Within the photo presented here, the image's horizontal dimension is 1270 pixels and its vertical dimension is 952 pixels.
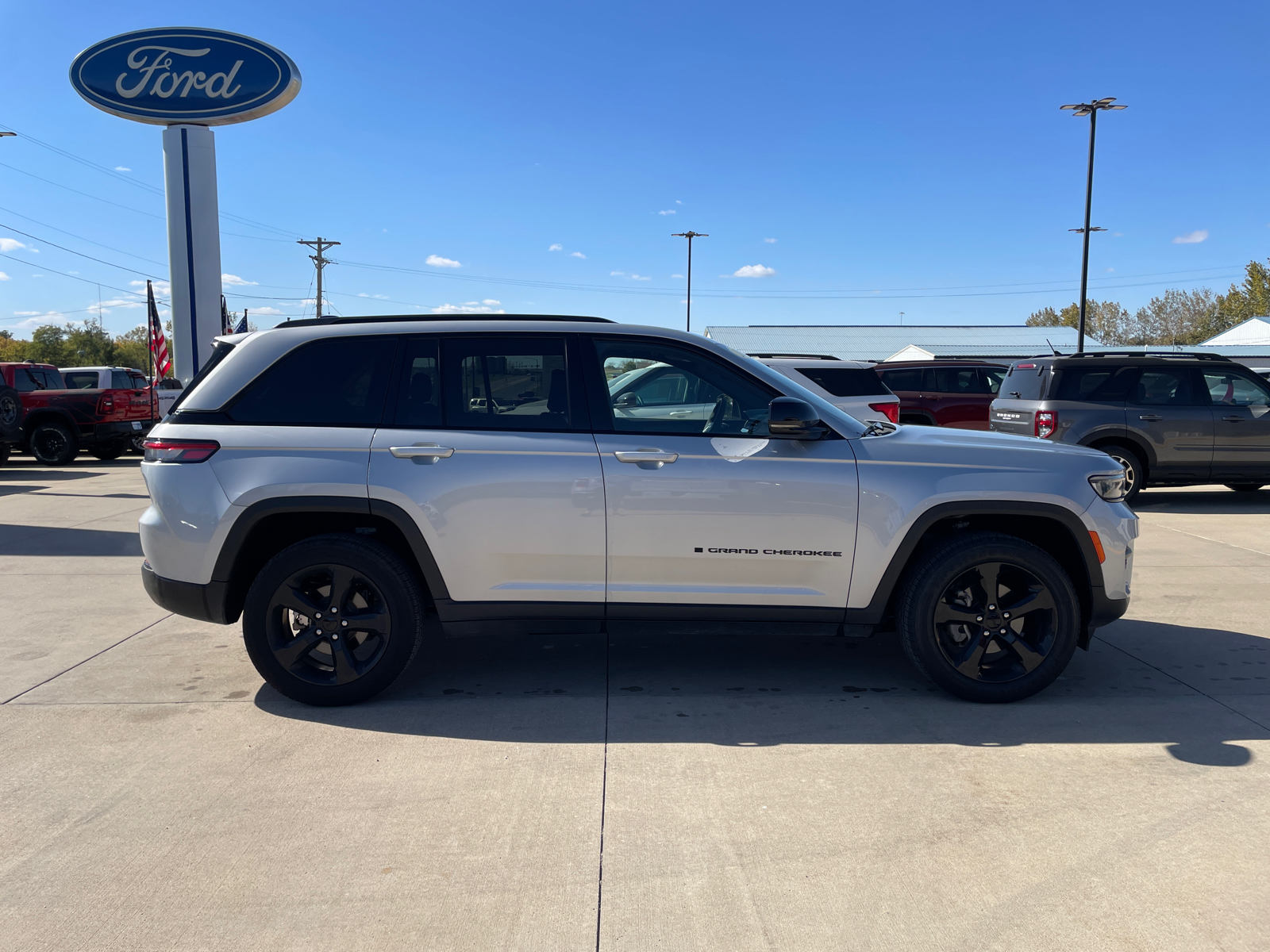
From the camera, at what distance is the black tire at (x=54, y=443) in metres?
16.8

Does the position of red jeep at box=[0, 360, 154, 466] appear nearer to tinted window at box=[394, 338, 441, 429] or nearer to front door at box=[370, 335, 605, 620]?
tinted window at box=[394, 338, 441, 429]

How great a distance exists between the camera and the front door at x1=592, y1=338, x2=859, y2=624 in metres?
4.24

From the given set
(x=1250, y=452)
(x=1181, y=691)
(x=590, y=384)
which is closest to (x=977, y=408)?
(x=1250, y=452)

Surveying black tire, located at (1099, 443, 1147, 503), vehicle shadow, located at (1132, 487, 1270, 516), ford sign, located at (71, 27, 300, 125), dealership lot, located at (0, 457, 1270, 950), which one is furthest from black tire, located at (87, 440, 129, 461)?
vehicle shadow, located at (1132, 487, 1270, 516)

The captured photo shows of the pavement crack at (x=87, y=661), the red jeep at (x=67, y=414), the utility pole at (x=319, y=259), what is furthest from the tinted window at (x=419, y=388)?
the utility pole at (x=319, y=259)

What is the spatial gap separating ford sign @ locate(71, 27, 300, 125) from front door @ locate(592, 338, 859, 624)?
1689 centimetres

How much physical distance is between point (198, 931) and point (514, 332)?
9.04 ft

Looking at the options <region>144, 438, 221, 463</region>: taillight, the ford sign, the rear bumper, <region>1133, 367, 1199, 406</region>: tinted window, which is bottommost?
the rear bumper

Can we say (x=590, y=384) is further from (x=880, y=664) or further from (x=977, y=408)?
(x=977, y=408)

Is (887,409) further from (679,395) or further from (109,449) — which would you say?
(109,449)

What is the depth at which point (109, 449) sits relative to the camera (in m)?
18.2

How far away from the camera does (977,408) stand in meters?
15.7

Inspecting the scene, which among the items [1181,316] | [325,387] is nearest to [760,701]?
[325,387]

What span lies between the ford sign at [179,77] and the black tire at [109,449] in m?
6.21
